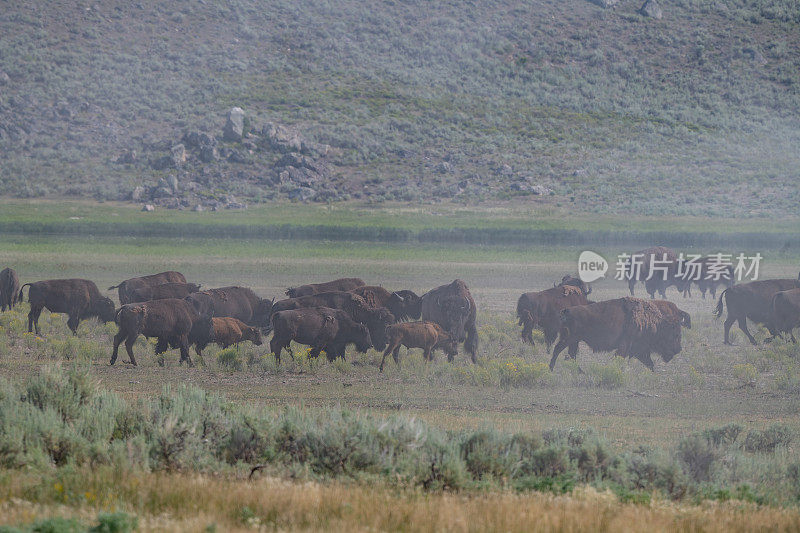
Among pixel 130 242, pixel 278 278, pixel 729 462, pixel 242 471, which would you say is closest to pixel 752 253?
pixel 278 278

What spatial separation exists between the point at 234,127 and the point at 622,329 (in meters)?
60.2

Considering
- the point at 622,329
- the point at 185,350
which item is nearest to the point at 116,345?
the point at 185,350

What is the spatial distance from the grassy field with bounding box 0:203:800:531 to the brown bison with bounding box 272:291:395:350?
0.47 metres

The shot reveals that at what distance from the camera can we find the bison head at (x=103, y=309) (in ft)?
67.1

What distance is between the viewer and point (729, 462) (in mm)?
9242

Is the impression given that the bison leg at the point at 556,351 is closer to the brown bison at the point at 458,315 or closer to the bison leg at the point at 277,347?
the brown bison at the point at 458,315

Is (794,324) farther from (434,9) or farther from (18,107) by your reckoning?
(434,9)

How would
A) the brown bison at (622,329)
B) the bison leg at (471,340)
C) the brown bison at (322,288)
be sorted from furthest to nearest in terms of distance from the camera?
the brown bison at (322,288) < the bison leg at (471,340) < the brown bison at (622,329)

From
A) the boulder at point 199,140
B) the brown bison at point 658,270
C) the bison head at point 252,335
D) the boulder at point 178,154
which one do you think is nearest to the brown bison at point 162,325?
the bison head at point 252,335

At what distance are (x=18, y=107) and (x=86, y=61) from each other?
11.3 metres

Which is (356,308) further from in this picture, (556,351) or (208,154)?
(208,154)

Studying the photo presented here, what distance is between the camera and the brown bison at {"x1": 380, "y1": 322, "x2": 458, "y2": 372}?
54.5 ft

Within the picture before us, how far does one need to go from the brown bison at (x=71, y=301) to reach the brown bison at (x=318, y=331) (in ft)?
19.2
